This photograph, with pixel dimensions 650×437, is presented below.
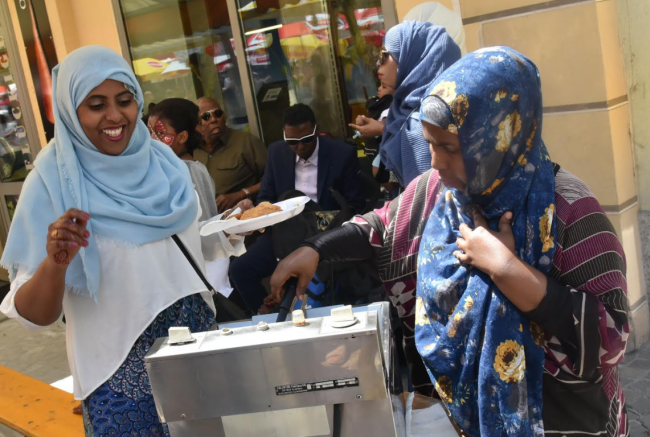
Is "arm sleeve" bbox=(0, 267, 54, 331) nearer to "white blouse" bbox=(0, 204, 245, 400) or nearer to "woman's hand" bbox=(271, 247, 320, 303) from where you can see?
"white blouse" bbox=(0, 204, 245, 400)

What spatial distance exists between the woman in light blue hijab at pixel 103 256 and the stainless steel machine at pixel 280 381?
50 cm

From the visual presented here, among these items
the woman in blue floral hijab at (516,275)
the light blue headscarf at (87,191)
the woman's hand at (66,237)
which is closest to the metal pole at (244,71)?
the light blue headscarf at (87,191)

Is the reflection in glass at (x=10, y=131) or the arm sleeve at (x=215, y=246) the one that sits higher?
the reflection in glass at (x=10, y=131)

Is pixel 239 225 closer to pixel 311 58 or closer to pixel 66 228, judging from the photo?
pixel 66 228

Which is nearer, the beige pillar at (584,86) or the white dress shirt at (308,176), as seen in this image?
the beige pillar at (584,86)

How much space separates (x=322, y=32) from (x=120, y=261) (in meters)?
3.92

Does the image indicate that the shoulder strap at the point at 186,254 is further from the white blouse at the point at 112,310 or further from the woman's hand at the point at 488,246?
the woman's hand at the point at 488,246

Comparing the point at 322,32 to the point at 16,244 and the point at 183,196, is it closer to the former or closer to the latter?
the point at 183,196

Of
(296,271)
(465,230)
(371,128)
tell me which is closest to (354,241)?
(296,271)

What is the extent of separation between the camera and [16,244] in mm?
1921

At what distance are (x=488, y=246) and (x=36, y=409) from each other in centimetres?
272

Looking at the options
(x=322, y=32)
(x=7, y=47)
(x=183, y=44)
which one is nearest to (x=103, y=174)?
(x=322, y=32)

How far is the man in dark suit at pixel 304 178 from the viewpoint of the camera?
442 cm

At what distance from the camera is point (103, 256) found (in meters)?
1.98
